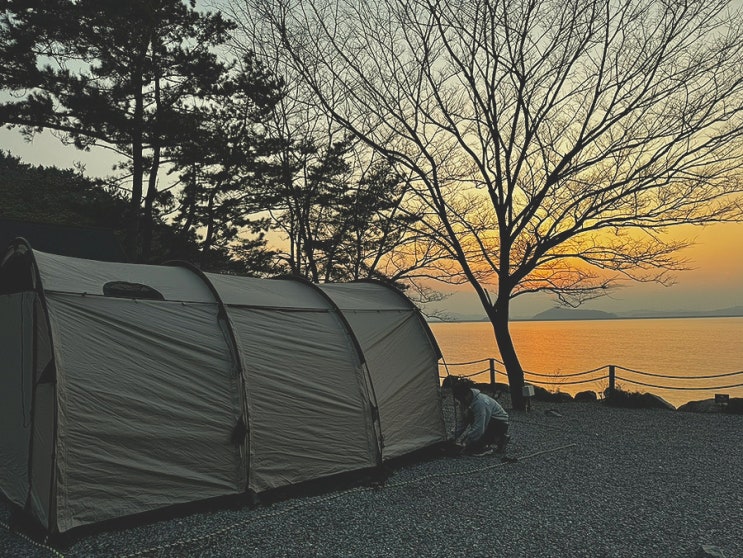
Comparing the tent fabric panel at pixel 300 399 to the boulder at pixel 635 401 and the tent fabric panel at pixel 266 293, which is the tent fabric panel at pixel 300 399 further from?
the boulder at pixel 635 401

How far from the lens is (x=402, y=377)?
832 centimetres

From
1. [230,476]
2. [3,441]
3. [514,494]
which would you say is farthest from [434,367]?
[3,441]

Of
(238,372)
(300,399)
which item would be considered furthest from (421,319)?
(238,372)

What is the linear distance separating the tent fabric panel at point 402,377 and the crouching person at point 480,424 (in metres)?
0.39

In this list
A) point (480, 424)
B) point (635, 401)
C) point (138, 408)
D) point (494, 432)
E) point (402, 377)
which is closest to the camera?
point (138, 408)

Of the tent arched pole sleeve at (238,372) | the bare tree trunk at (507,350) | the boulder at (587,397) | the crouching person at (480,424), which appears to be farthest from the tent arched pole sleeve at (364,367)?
the boulder at (587,397)

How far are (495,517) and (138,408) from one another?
3692 mm

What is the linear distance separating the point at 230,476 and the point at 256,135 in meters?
14.4

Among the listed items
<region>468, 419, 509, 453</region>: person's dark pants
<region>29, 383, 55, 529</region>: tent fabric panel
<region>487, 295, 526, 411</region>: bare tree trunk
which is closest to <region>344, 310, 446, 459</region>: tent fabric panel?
<region>468, 419, 509, 453</region>: person's dark pants

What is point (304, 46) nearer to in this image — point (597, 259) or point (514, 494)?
point (597, 259)

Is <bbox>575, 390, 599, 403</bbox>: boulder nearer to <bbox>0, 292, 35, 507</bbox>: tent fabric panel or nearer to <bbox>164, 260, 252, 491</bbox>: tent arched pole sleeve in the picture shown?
<bbox>164, 260, 252, 491</bbox>: tent arched pole sleeve

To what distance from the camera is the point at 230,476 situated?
6000 millimetres

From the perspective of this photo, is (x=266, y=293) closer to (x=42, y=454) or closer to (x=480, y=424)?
(x=42, y=454)

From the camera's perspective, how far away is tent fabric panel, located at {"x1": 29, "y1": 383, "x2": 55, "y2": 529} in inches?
197
